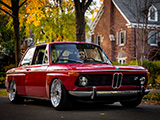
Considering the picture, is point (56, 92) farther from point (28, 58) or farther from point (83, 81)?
point (28, 58)

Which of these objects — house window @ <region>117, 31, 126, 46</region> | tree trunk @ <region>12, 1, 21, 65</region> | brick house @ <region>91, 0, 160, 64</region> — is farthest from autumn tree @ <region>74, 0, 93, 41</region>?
house window @ <region>117, 31, 126, 46</region>

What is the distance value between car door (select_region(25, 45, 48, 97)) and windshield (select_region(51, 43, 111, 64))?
32 cm

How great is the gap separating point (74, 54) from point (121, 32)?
98.0 ft

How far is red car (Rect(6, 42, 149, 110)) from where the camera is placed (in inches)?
311

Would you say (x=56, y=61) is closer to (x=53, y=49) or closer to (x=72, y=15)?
(x=53, y=49)

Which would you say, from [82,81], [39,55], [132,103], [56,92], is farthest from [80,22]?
[82,81]

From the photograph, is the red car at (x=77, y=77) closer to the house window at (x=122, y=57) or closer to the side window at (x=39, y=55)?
the side window at (x=39, y=55)

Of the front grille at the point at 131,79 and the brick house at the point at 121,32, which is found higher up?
the brick house at the point at 121,32

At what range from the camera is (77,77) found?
785 centimetres

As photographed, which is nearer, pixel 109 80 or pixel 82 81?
pixel 82 81

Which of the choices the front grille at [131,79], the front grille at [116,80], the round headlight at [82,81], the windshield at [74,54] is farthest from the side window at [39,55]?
the front grille at [131,79]

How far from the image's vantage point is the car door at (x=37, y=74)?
9.14m

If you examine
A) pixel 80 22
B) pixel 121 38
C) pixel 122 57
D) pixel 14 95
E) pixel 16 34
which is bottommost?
pixel 14 95

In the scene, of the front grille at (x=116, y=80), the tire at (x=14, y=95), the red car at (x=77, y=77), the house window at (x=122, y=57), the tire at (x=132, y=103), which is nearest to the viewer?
the red car at (x=77, y=77)
